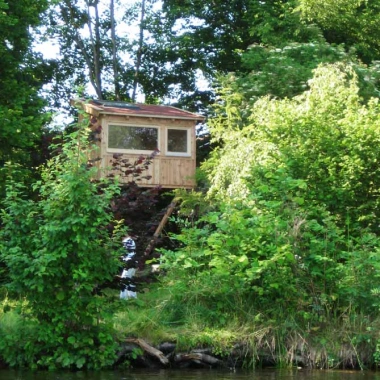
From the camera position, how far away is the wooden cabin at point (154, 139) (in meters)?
30.1

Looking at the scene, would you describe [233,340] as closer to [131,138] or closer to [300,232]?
[300,232]

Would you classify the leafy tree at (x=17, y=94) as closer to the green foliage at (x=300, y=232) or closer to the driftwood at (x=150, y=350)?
the green foliage at (x=300, y=232)

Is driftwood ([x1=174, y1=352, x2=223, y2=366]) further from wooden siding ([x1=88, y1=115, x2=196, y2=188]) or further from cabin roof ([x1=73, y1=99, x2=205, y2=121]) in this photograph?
cabin roof ([x1=73, y1=99, x2=205, y2=121])

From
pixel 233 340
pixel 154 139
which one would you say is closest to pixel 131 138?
pixel 154 139

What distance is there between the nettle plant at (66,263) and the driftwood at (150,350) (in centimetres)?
56

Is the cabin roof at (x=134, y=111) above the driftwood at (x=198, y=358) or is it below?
above

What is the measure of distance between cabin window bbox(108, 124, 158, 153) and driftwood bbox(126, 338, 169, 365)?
1675 centimetres

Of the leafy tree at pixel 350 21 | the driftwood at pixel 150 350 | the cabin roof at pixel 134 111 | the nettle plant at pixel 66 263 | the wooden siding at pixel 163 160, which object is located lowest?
the driftwood at pixel 150 350

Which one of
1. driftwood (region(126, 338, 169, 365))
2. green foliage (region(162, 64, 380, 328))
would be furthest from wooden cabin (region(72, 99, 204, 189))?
driftwood (region(126, 338, 169, 365))

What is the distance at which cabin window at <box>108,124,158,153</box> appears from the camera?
3022 cm

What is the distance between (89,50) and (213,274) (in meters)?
33.5

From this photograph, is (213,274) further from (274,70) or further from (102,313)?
(274,70)

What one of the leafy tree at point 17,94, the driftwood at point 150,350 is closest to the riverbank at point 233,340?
the driftwood at point 150,350

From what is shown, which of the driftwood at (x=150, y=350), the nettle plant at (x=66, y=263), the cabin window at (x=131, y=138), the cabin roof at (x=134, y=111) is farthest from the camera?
the cabin window at (x=131, y=138)
